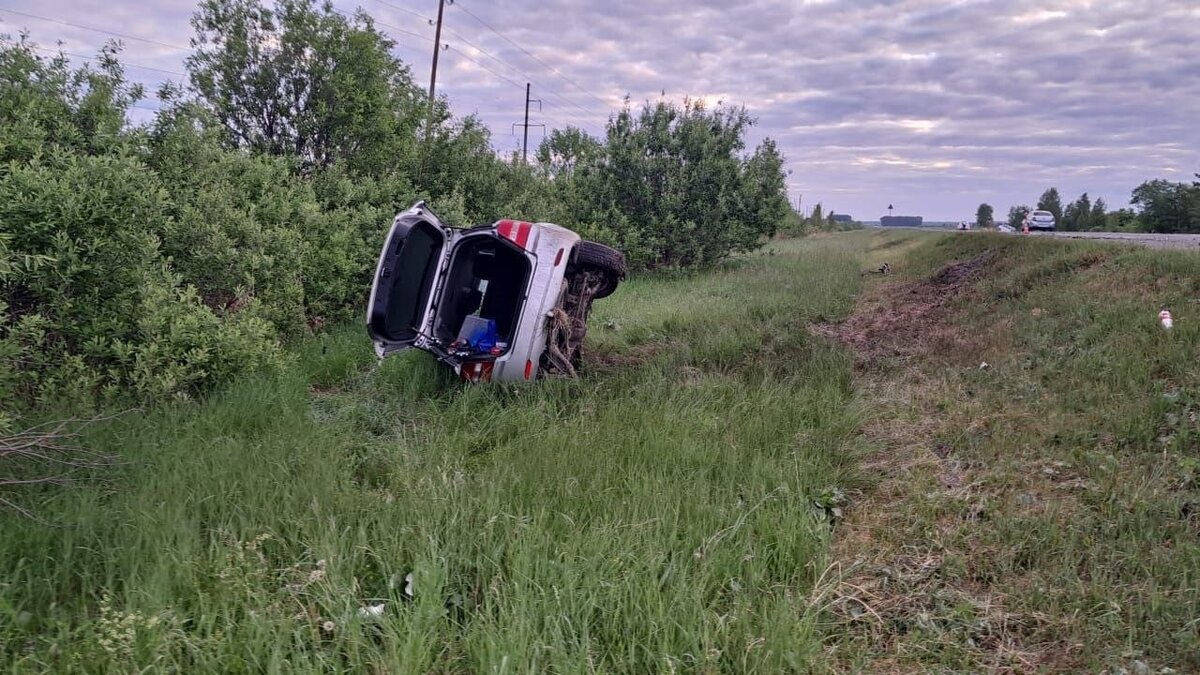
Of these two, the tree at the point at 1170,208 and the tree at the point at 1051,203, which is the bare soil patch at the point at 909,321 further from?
the tree at the point at 1051,203

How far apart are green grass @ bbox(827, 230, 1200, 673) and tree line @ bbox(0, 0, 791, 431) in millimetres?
4190

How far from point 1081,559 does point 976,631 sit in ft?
2.75

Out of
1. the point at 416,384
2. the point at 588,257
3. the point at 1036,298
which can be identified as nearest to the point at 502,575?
the point at 416,384

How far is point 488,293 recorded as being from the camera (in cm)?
624

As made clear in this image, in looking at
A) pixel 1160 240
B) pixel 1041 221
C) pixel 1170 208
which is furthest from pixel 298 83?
pixel 1170 208

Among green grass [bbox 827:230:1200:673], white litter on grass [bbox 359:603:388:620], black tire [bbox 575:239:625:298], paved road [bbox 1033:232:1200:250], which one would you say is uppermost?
paved road [bbox 1033:232:1200:250]

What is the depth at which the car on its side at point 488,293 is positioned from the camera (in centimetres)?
528

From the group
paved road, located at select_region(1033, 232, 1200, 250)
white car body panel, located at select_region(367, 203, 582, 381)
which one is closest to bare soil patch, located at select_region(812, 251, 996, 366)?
paved road, located at select_region(1033, 232, 1200, 250)

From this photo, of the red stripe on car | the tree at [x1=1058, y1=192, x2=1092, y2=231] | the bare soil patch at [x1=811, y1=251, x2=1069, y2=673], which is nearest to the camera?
the bare soil patch at [x1=811, y1=251, x2=1069, y2=673]

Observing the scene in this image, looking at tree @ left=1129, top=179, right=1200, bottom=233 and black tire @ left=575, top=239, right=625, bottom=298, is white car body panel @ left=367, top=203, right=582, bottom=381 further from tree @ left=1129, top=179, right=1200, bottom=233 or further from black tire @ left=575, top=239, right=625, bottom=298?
tree @ left=1129, top=179, right=1200, bottom=233

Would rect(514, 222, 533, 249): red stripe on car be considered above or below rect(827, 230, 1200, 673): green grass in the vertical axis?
above

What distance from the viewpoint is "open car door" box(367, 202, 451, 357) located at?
17.0 ft

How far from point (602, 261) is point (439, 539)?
141 inches

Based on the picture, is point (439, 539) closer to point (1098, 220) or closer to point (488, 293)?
point (488, 293)
